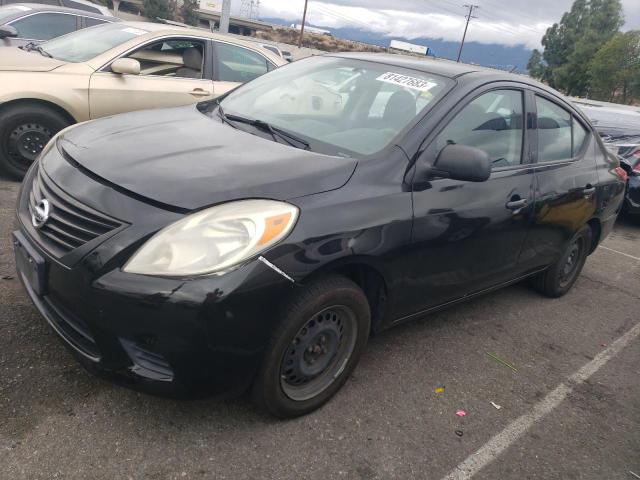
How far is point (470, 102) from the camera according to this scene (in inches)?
118

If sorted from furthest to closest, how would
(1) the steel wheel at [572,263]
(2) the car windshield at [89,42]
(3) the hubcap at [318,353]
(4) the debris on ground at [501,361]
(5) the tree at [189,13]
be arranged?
(5) the tree at [189,13] < (2) the car windshield at [89,42] < (1) the steel wheel at [572,263] < (4) the debris on ground at [501,361] < (3) the hubcap at [318,353]

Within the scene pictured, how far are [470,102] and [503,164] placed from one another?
1.62 feet

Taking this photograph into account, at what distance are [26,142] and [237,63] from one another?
2.39 metres

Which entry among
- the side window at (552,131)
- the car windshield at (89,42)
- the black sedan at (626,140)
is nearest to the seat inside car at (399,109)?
the side window at (552,131)

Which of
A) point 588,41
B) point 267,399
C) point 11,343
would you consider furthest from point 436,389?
point 588,41

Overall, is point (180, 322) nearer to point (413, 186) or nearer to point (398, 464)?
point (398, 464)

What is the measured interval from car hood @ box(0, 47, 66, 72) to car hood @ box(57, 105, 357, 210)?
2560 millimetres

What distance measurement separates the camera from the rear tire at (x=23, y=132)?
4738mm

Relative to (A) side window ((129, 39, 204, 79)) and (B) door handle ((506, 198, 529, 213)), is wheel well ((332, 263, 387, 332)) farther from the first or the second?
(A) side window ((129, 39, 204, 79))

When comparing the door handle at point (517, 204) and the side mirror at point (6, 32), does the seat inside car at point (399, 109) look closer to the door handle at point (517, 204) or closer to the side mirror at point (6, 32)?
the door handle at point (517, 204)

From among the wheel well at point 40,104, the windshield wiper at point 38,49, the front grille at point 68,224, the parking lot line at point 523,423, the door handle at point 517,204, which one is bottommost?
the parking lot line at point 523,423

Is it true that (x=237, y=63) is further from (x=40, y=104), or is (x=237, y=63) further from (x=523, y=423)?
(x=523, y=423)

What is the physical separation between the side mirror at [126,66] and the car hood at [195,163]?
2.32 metres

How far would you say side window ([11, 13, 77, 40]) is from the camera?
7594 millimetres
